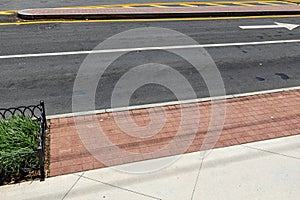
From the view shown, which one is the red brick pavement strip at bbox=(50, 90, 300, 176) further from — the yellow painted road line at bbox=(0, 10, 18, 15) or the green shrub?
the yellow painted road line at bbox=(0, 10, 18, 15)

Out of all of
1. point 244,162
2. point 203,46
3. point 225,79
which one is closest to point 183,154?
point 244,162

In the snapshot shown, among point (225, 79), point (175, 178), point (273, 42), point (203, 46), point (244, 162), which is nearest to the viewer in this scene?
point (175, 178)

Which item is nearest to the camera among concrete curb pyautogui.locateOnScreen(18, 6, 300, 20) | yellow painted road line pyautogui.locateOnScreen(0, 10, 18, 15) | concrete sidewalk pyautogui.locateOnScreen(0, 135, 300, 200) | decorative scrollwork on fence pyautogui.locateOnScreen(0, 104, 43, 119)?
concrete sidewalk pyautogui.locateOnScreen(0, 135, 300, 200)

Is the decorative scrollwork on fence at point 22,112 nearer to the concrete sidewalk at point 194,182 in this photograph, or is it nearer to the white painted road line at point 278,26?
the concrete sidewalk at point 194,182

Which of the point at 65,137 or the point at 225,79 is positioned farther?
the point at 225,79

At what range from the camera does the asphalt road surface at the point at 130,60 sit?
7.04 meters

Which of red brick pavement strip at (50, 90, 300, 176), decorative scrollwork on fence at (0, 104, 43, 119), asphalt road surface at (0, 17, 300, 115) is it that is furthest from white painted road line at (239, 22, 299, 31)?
decorative scrollwork on fence at (0, 104, 43, 119)

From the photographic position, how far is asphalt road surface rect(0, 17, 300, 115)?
704 cm

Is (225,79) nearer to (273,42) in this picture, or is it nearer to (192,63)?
(192,63)

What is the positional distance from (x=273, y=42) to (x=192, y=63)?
164 inches

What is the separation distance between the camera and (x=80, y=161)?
16.1 ft

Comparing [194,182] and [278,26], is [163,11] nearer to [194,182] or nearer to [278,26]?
[278,26]

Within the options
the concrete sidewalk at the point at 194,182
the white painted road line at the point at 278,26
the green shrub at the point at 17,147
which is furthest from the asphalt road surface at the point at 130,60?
the concrete sidewalk at the point at 194,182

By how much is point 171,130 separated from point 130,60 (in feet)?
11.8
